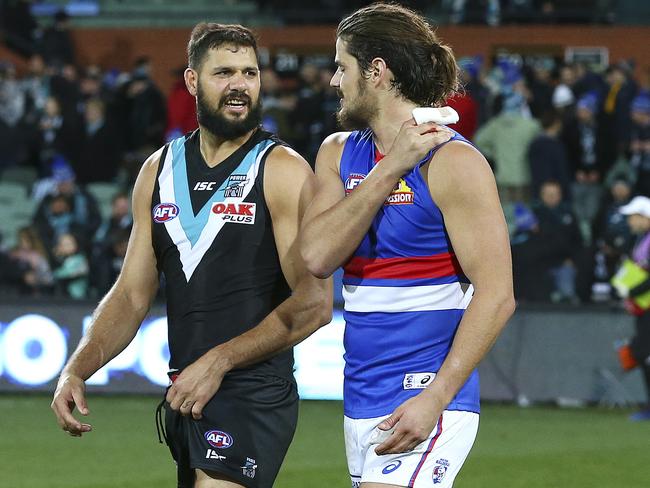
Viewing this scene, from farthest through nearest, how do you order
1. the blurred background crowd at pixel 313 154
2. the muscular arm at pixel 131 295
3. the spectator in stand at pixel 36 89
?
the spectator in stand at pixel 36 89
the blurred background crowd at pixel 313 154
the muscular arm at pixel 131 295

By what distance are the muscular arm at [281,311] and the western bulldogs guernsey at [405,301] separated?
0.54 m

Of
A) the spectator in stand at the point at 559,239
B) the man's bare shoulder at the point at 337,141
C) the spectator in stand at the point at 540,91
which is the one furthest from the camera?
the spectator in stand at the point at 540,91

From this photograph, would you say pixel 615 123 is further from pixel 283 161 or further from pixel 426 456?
pixel 426 456

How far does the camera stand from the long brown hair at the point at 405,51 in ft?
14.5

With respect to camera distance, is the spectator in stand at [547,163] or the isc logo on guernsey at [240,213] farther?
the spectator in stand at [547,163]

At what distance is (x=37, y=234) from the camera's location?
52.1ft

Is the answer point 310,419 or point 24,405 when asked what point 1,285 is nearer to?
point 24,405

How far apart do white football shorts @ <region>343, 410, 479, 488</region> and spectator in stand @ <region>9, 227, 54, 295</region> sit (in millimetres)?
11150

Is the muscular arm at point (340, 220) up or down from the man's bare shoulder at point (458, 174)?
down

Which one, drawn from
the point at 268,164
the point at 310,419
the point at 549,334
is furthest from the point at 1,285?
the point at 268,164

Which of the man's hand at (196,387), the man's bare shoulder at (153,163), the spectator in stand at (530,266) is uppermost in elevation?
the man's bare shoulder at (153,163)

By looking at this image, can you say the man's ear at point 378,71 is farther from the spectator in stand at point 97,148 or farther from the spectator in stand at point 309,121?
the spectator in stand at point 97,148

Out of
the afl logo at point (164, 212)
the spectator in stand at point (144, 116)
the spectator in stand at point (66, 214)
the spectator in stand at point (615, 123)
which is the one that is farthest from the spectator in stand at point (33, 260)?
the afl logo at point (164, 212)

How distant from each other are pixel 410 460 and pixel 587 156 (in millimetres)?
13107
